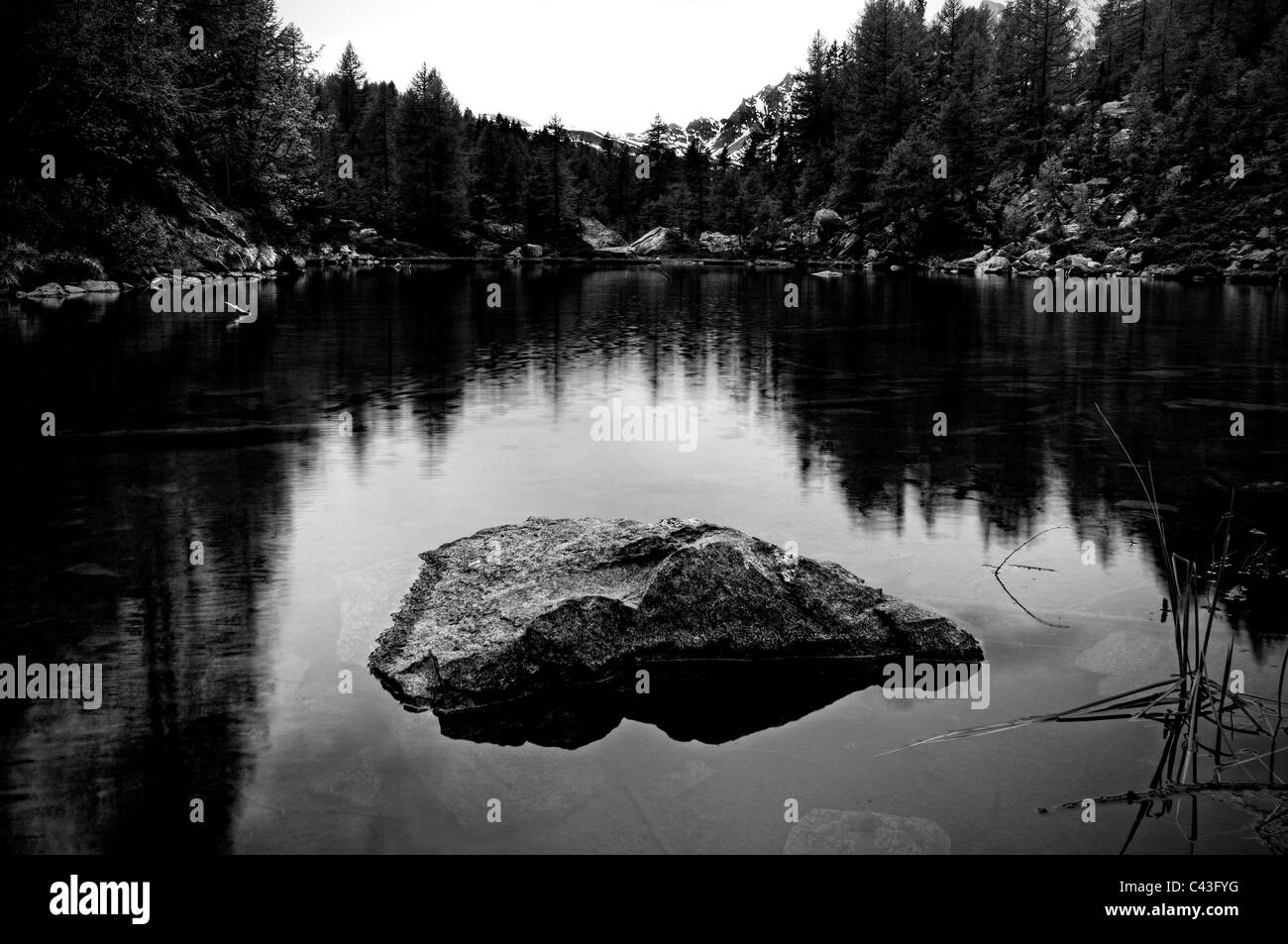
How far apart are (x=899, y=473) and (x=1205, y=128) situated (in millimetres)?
75324

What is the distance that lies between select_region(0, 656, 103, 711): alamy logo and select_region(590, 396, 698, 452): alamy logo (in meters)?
9.10

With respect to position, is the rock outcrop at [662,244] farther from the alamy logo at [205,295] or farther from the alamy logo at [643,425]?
the alamy logo at [643,425]

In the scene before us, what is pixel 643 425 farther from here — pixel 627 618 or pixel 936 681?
pixel 936 681

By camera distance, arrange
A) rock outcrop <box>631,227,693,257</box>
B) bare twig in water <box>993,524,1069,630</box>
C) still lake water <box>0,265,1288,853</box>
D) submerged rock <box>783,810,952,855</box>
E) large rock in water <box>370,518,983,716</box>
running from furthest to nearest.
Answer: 1. rock outcrop <box>631,227,693,257</box>
2. bare twig in water <box>993,524,1069,630</box>
3. large rock in water <box>370,518,983,716</box>
4. still lake water <box>0,265,1288,853</box>
5. submerged rock <box>783,810,952,855</box>

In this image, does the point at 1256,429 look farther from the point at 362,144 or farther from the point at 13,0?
the point at 362,144

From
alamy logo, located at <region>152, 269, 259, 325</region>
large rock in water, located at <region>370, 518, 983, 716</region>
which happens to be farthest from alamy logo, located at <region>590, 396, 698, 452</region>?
alamy logo, located at <region>152, 269, 259, 325</region>

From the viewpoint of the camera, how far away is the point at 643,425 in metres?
16.8

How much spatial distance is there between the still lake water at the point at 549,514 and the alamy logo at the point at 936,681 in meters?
0.15

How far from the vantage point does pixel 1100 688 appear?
7.07m
